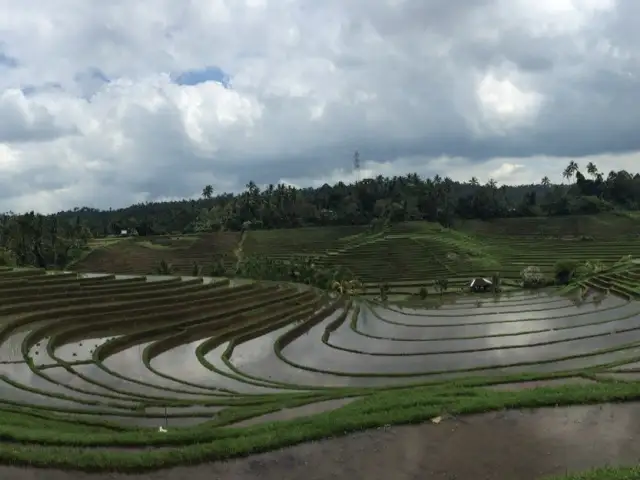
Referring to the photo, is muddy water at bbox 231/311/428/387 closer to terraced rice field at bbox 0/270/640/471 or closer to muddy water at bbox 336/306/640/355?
terraced rice field at bbox 0/270/640/471

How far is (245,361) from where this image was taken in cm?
2742

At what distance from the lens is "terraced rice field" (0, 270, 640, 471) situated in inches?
502

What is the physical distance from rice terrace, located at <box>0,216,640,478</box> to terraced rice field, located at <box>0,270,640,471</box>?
0.08 metres

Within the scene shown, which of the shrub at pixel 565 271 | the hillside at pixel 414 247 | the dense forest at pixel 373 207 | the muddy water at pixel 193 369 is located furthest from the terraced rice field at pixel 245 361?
the dense forest at pixel 373 207

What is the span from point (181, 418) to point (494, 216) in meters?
102

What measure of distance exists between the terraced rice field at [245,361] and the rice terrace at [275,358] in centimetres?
8

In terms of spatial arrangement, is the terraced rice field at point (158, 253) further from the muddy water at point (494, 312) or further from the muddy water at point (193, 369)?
→ the muddy water at point (193, 369)

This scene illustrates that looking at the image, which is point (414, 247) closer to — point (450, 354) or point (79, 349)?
point (450, 354)

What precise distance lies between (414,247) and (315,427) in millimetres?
71080

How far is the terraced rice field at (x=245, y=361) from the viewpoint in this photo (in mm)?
12750

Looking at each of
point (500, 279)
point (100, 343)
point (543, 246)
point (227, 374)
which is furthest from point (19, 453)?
point (543, 246)

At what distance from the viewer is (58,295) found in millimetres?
35531

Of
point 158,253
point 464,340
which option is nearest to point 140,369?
point 464,340

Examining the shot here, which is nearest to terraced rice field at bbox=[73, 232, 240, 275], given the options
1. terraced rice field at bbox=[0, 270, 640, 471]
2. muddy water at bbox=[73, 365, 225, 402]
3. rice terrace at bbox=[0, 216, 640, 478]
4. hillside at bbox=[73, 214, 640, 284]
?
hillside at bbox=[73, 214, 640, 284]
